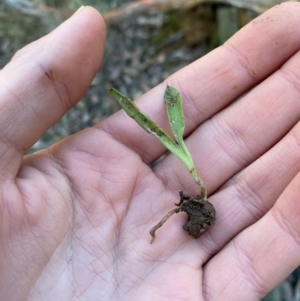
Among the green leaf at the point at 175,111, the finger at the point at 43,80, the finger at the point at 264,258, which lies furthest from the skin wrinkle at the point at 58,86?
the finger at the point at 264,258

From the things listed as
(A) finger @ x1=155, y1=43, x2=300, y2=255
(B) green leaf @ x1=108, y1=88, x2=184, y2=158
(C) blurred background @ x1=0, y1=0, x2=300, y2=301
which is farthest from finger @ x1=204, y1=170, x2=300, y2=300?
(C) blurred background @ x1=0, y1=0, x2=300, y2=301

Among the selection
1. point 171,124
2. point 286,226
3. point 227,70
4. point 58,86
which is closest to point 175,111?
point 171,124

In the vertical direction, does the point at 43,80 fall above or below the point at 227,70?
above

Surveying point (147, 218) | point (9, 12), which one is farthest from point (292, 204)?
point (9, 12)

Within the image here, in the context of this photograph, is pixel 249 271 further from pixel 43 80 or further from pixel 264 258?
pixel 43 80

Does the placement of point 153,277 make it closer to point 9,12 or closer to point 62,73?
point 62,73

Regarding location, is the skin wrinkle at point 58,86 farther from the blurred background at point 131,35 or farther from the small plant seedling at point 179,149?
the blurred background at point 131,35

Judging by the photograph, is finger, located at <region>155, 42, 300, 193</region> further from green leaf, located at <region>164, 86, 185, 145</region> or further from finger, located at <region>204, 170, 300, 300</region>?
finger, located at <region>204, 170, 300, 300</region>
